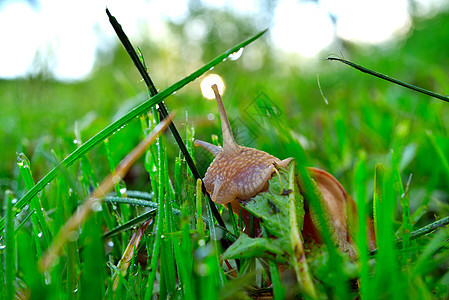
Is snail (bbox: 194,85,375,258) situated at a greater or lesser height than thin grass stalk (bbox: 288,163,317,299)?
greater

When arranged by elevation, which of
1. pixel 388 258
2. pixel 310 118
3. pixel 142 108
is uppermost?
pixel 310 118

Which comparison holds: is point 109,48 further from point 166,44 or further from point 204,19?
point 204,19

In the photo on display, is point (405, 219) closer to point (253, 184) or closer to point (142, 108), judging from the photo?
point (253, 184)

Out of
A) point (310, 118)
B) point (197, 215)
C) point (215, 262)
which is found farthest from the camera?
point (310, 118)

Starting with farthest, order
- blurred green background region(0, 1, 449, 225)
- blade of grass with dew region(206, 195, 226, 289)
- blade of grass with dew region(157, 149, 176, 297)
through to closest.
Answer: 1. blurred green background region(0, 1, 449, 225)
2. blade of grass with dew region(157, 149, 176, 297)
3. blade of grass with dew region(206, 195, 226, 289)

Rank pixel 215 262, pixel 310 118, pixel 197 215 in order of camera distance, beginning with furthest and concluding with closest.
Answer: pixel 310 118, pixel 197 215, pixel 215 262

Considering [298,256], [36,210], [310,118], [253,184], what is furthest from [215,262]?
[310,118]

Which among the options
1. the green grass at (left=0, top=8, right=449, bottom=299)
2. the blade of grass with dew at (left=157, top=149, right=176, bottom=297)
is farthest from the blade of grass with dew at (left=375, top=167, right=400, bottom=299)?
the blade of grass with dew at (left=157, top=149, right=176, bottom=297)

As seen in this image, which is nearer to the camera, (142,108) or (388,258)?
(388,258)

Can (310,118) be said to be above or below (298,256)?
above

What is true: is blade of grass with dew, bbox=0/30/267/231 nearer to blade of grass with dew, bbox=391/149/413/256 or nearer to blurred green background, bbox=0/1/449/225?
blurred green background, bbox=0/1/449/225
